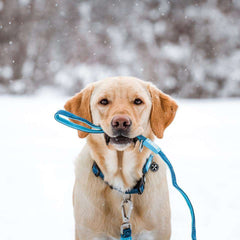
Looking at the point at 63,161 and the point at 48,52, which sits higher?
the point at 48,52

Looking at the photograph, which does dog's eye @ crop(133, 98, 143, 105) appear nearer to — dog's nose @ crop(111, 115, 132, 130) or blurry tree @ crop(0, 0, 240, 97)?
dog's nose @ crop(111, 115, 132, 130)

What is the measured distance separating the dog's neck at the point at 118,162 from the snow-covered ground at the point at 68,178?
92 centimetres

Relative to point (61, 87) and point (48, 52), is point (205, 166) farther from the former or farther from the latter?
point (48, 52)

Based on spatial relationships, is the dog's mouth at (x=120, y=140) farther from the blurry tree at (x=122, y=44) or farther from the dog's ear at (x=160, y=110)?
the blurry tree at (x=122, y=44)

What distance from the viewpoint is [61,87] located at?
48.9ft

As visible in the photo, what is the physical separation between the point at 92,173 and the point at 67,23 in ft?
50.4

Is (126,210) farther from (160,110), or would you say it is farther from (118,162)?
(160,110)


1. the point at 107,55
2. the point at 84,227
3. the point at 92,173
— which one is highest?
the point at 107,55

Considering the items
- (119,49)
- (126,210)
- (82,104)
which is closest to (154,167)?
(126,210)

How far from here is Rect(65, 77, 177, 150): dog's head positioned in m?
1.71

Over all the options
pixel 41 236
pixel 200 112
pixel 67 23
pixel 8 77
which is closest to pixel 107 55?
pixel 67 23

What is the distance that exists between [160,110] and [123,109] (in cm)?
37

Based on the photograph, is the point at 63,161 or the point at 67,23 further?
the point at 67,23

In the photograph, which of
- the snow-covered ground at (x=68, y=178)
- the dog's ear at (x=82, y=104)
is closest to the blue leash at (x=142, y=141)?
the dog's ear at (x=82, y=104)
